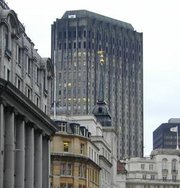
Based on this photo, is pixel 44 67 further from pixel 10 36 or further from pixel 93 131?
pixel 93 131

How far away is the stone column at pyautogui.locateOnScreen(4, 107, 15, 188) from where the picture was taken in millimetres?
88062

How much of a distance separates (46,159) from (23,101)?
18.5 meters

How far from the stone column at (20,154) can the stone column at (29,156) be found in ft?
12.7

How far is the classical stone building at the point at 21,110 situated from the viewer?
291 feet

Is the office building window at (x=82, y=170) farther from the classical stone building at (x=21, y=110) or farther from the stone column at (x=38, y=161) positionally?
the stone column at (x=38, y=161)

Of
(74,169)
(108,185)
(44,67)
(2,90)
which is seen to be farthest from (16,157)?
(108,185)

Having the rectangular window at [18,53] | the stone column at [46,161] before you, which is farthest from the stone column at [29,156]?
the stone column at [46,161]

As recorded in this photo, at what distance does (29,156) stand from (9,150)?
394 inches

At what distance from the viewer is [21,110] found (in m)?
94.4

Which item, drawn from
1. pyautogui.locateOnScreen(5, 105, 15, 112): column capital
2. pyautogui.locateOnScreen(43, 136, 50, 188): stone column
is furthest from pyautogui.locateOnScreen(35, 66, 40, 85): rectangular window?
pyautogui.locateOnScreen(5, 105, 15, 112): column capital

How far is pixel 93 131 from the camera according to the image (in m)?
171

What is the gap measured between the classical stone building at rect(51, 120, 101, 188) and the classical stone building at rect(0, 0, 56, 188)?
2796 cm

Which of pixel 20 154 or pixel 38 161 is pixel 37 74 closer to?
pixel 38 161

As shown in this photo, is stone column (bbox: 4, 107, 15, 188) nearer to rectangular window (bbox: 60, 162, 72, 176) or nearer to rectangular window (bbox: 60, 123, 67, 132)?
rectangular window (bbox: 60, 162, 72, 176)
